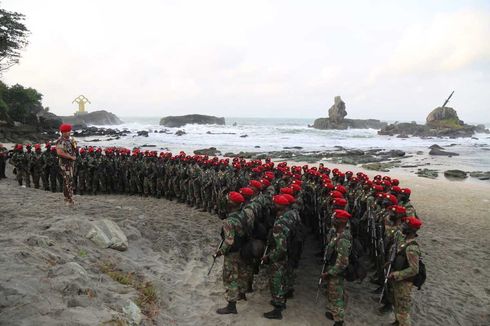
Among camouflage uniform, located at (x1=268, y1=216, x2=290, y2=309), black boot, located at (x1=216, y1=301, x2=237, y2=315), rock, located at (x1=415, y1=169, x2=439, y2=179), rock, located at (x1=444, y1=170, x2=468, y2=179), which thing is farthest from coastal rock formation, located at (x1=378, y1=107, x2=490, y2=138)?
black boot, located at (x1=216, y1=301, x2=237, y2=315)

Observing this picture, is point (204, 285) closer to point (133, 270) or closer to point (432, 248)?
point (133, 270)

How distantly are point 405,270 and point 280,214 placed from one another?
2232 mm

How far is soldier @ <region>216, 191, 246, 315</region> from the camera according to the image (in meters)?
6.39

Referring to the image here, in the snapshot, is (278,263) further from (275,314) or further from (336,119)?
(336,119)

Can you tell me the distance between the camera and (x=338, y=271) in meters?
6.03

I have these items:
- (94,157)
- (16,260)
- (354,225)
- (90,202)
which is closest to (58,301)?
(16,260)

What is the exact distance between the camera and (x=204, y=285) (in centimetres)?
759

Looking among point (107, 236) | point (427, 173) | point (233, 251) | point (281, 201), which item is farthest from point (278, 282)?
point (427, 173)

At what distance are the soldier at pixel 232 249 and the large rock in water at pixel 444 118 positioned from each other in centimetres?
6994

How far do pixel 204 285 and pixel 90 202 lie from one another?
5927mm

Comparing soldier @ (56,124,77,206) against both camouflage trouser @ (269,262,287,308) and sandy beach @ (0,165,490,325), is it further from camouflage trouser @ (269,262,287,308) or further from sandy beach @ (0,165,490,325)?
camouflage trouser @ (269,262,287,308)

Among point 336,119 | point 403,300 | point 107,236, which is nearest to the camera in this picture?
point 403,300

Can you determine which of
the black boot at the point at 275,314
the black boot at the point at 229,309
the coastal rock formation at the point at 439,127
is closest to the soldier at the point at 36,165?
the black boot at the point at 229,309

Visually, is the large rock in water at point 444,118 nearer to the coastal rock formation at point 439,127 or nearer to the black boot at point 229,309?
the coastal rock formation at point 439,127
